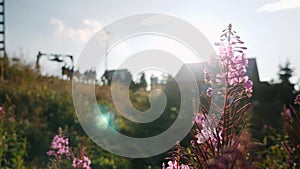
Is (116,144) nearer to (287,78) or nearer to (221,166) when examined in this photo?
(221,166)

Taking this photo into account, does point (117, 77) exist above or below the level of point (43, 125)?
above

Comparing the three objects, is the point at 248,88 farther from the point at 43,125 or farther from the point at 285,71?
the point at 285,71

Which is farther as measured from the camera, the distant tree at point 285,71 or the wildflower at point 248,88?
the distant tree at point 285,71

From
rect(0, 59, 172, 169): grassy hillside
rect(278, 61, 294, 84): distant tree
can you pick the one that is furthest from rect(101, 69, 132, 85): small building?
rect(278, 61, 294, 84): distant tree

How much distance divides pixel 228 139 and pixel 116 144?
4583 millimetres

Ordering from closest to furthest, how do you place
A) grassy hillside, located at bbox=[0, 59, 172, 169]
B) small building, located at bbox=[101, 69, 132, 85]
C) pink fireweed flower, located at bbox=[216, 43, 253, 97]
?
pink fireweed flower, located at bbox=[216, 43, 253, 97]
grassy hillside, located at bbox=[0, 59, 172, 169]
small building, located at bbox=[101, 69, 132, 85]

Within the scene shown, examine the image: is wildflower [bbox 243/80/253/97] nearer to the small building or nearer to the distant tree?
the small building

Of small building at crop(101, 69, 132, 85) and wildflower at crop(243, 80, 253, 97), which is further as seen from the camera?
small building at crop(101, 69, 132, 85)

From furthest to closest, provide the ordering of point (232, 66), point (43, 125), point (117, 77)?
point (117, 77) → point (43, 125) → point (232, 66)

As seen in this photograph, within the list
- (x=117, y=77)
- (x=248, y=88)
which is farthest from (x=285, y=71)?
(x=248, y=88)

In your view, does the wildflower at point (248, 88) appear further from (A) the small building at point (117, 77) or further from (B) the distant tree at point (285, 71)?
(B) the distant tree at point (285, 71)

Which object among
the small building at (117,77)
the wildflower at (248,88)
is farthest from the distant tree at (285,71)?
the wildflower at (248,88)

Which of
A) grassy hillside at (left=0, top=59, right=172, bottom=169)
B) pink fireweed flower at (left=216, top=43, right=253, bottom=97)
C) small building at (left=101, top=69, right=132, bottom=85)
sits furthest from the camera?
small building at (left=101, top=69, right=132, bottom=85)

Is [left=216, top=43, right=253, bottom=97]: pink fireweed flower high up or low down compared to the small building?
down
